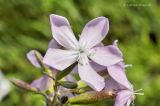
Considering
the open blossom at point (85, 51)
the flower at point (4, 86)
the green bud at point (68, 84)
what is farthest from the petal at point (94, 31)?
the flower at point (4, 86)

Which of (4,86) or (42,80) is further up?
(42,80)

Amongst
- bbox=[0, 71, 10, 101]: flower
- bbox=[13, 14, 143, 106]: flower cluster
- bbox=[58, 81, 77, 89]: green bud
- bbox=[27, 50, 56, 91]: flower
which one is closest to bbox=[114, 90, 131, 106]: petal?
bbox=[13, 14, 143, 106]: flower cluster

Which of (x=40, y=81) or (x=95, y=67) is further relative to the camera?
(x=40, y=81)

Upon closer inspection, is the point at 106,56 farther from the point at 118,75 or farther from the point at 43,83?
the point at 43,83

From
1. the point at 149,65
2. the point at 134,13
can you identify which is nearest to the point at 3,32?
the point at 134,13

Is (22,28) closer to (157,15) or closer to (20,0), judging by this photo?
(20,0)

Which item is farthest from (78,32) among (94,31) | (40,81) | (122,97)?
(122,97)

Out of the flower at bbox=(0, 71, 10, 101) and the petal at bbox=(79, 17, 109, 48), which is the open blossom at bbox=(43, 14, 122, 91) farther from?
the flower at bbox=(0, 71, 10, 101)
